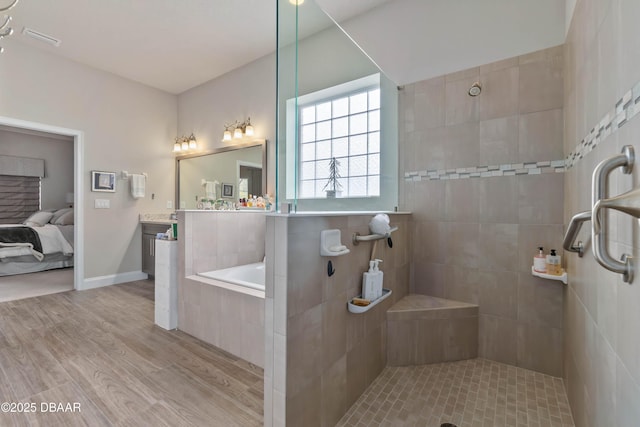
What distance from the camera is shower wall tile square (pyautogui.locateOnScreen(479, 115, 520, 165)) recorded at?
1.92m

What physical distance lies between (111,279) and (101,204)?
1.03 metres

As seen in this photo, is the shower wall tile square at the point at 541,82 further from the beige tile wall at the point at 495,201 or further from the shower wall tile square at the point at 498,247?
the shower wall tile square at the point at 498,247

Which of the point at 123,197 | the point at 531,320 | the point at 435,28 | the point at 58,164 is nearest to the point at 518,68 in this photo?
the point at 435,28

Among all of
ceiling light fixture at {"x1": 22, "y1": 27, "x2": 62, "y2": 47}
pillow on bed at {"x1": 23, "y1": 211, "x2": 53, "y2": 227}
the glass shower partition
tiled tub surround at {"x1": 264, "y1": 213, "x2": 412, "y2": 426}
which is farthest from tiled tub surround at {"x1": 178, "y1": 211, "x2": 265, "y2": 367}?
pillow on bed at {"x1": 23, "y1": 211, "x2": 53, "y2": 227}

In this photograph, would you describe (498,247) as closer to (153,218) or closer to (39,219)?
(153,218)

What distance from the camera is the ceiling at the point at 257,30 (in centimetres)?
199

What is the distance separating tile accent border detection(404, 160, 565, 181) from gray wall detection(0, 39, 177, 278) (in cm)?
381

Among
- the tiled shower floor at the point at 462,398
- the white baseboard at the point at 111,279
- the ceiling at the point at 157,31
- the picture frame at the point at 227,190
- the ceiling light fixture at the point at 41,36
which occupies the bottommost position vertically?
the tiled shower floor at the point at 462,398

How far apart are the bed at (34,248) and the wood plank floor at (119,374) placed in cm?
210

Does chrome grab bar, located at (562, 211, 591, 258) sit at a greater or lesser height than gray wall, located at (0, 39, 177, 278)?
lesser

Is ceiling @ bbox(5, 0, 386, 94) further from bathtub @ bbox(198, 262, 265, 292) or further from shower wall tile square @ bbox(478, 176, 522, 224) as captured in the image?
bathtub @ bbox(198, 262, 265, 292)

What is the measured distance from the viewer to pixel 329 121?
5.72 ft

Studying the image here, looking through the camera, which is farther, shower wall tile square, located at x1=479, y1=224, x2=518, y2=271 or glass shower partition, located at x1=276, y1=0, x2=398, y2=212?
shower wall tile square, located at x1=479, y1=224, x2=518, y2=271

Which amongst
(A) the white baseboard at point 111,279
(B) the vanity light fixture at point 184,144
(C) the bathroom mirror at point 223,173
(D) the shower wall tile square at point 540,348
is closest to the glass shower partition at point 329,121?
(D) the shower wall tile square at point 540,348
